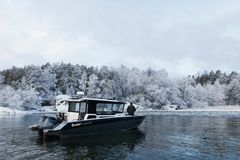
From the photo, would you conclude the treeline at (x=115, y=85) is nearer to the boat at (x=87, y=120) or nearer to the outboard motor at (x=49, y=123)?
the boat at (x=87, y=120)

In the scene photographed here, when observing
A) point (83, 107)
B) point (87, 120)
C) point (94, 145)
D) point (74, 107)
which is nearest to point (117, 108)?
point (83, 107)

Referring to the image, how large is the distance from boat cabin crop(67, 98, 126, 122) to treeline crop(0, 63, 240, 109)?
62.2 m

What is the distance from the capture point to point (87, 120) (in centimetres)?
2952

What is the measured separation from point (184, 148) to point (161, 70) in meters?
96.7

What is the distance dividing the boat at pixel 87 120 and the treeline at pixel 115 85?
61982mm

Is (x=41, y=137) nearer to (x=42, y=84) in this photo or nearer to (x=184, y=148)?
(x=184, y=148)

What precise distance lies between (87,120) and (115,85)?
256 feet

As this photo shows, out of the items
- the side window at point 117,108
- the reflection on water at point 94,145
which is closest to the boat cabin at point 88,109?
the side window at point 117,108

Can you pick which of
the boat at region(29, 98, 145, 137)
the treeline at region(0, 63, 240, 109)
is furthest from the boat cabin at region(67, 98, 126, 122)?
the treeline at region(0, 63, 240, 109)

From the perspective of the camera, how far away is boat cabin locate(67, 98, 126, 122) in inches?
1222

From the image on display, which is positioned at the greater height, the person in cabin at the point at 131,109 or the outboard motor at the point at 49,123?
the person in cabin at the point at 131,109

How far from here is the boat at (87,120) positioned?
28266 millimetres

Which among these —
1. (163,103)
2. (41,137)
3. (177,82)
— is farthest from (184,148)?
(177,82)

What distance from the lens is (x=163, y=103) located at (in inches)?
4117
